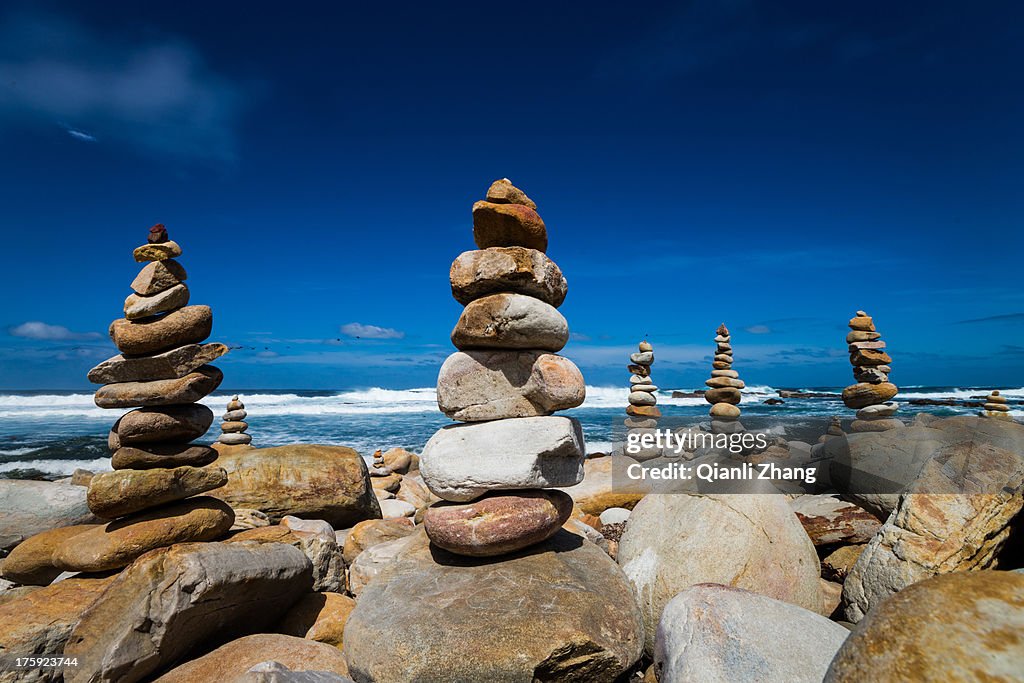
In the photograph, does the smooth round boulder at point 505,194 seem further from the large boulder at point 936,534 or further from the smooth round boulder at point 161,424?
the large boulder at point 936,534

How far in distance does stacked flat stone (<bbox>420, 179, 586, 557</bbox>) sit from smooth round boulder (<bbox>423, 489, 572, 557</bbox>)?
0.01m

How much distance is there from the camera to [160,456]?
5973 mm

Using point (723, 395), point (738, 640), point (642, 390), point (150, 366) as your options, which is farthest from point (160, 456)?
point (723, 395)

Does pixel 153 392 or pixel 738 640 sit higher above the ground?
pixel 153 392

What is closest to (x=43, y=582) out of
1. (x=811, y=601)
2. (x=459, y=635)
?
(x=459, y=635)

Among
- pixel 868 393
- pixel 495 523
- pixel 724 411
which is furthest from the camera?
pixel 724 411

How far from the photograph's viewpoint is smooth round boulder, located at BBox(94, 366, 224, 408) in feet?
19.3

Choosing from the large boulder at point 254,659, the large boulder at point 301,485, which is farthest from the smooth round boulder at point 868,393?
the large boulder at point 254,659

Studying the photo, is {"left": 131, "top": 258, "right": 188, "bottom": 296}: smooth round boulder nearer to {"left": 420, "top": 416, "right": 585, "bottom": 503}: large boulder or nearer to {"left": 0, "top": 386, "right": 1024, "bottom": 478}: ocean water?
{"left": 420, "top": 416, "right": 585, "bottom": 503}: large boulder

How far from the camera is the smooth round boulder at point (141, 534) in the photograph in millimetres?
5438

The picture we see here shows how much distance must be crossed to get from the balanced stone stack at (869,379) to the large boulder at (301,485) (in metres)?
12.8

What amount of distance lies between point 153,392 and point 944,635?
6856 mm

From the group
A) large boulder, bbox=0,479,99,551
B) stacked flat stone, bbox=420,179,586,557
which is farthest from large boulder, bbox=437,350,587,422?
large boulder, bbox=0,479,99,551

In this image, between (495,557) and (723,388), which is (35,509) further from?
(723,388)
